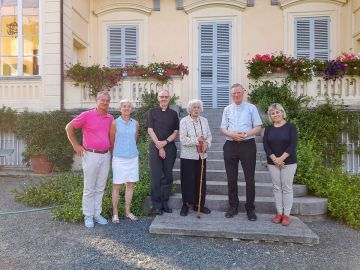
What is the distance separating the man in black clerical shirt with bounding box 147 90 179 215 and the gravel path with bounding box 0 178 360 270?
20.5 inches

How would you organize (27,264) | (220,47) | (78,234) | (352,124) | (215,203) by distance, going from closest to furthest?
(27,264)
(78,234)
(215,203)
(352,124)
(220,47)

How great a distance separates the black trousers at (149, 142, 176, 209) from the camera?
13.7 ft

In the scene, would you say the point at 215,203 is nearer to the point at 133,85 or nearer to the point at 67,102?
the point at 133,85

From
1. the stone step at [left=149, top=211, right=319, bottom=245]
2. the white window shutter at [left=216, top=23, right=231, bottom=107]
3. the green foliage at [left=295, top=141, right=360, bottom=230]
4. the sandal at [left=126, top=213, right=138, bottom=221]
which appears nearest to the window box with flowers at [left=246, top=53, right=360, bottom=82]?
the white window shutter at [left=216, top=23, right=231, bottom=107]

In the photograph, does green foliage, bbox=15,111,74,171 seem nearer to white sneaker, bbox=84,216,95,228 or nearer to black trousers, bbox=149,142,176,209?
white sneaker, bbox=84,216,95,228

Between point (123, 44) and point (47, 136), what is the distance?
159 inches

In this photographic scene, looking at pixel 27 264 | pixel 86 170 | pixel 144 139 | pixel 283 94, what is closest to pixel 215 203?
pixel 86 170

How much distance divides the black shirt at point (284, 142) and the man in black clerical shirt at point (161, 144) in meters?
1.24

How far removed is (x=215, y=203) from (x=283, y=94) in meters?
3.88

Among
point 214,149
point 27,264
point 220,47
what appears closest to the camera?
point 27,264

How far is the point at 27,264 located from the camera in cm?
300

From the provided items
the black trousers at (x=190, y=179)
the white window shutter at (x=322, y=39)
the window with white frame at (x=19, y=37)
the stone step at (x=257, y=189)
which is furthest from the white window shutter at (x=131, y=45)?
the black trousers at (x=190, y=179)

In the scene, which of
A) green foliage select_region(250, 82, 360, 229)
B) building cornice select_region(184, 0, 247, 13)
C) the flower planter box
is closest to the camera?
green foliage select_region(250, 82, 360, 229)

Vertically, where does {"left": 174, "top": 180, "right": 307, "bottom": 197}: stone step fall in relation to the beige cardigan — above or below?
below
